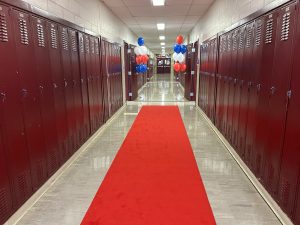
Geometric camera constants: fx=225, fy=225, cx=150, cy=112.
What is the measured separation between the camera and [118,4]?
599cm

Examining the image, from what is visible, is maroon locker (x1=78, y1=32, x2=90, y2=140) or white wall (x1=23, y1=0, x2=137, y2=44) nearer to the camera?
white wall (x1=23, y1=0, x2=137, y2=44)

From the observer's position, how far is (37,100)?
259 centimetres

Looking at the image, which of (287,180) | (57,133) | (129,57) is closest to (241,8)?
(287,180)

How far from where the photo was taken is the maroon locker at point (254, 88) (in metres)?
2.80

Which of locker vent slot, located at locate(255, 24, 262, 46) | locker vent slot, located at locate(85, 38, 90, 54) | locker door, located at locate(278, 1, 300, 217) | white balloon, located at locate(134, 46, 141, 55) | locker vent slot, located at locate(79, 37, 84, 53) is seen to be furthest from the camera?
white balloon, located at locate(134, 46, 141, 55)

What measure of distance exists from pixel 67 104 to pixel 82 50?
1.18 m

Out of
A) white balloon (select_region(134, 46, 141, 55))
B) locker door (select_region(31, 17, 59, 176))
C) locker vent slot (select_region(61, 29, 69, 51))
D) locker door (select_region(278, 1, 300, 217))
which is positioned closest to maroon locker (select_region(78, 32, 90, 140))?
locker vent slot (select_region(61, 29, 69, 51))

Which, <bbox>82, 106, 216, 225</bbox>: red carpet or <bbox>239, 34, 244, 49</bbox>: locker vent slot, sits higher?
<bbox>239, 34, 244, 49</bbox>: locker vent slot

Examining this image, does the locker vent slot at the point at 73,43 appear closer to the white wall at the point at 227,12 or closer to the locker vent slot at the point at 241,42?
the locker vent slot at the point at 241,42

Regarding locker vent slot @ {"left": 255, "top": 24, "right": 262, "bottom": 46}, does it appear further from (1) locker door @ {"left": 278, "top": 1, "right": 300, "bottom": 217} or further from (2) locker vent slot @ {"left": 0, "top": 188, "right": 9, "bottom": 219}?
(2) locker vent slot @ {"left": 0, "top": 188, "right": 9, "bottom": 219}

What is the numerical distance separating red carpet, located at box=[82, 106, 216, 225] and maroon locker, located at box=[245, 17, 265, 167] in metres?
0.80

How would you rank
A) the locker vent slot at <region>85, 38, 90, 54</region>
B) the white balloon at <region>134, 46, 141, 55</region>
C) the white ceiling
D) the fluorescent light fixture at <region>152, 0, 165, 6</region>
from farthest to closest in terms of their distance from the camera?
the white balloon at <region>134, 46, 141, 55</region> < the white ceiling < the fluorescent light fixture at <region>152, 0, 165, 6</region> < the locker vent slot at <region>85, 38, 90, 54</region>

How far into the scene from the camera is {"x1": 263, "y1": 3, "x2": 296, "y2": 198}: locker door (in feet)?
6.99

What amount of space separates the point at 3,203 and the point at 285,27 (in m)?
3.09
